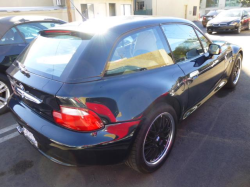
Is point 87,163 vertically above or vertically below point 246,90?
above

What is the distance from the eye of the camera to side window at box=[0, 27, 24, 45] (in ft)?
11.7

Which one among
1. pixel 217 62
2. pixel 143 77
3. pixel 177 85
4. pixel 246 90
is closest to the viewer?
pixel 143 77

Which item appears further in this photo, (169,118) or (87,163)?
(169,118)

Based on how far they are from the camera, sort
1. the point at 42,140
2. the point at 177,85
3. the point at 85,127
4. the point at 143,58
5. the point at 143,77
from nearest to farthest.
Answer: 1. the point at 85,127
2. the point at 42,140
3. the point at 143,77
4. the point at 143,58
5. the point at 177,85

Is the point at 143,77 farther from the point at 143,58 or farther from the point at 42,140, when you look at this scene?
the point at 42,140

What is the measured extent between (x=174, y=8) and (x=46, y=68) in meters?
28.5

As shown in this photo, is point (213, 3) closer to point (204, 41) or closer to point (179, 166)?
point (204, 41)

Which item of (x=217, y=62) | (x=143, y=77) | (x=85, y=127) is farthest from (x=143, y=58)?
(x=217, y=62)

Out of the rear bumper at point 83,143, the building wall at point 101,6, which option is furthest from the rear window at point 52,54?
the building wall at point 101,6

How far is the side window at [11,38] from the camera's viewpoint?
3.58 metres

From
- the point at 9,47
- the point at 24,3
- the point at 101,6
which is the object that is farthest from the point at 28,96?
the point at 24,3

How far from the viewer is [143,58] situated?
2.15 m

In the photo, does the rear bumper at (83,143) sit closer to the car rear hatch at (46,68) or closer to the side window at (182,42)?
the car rear hatch at (46,68)

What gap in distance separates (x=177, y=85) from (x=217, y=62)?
51.8 inches
